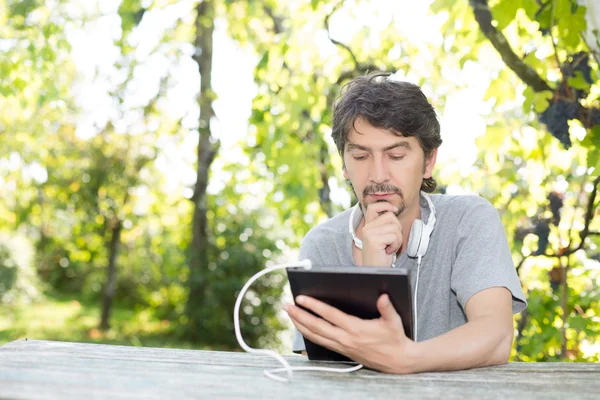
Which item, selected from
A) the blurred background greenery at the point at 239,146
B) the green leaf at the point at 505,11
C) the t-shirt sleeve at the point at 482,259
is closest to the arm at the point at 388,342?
the t-shirt sleeve at the point at 482,259

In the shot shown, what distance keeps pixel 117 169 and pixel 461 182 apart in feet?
17.5

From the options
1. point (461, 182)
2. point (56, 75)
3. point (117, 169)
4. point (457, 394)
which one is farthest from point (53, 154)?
point (457, 394)

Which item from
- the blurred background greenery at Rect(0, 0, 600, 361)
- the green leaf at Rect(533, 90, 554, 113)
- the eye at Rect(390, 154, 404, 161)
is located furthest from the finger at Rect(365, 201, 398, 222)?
the green leaf at Rect(533, 90, 554, 113)

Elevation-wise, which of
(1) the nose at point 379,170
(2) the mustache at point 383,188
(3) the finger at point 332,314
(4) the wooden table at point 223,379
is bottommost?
(4) the wooden table at point 223,379

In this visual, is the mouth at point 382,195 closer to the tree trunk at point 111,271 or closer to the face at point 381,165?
the face at point 381,165

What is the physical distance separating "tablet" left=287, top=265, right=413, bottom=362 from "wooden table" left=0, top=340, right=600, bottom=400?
0.48ft

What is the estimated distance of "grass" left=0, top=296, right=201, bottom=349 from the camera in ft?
26.7

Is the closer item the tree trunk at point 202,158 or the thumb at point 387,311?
the thumb at point 387,311

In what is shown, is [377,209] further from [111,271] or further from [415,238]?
[111,271]

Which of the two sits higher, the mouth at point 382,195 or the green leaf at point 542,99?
the green leaf at point 542,99

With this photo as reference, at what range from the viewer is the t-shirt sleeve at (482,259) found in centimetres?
176

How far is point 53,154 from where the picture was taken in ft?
28.6

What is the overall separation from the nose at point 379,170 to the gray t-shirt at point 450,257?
9.9 inches

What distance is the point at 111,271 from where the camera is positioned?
891 cm
